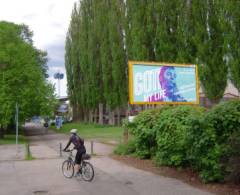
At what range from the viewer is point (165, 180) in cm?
1102

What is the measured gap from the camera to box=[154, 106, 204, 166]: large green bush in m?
11.9

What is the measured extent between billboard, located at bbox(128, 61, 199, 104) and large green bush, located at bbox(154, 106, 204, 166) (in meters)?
4.81

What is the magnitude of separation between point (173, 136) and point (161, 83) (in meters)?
6.45

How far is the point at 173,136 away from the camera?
12.2 meters

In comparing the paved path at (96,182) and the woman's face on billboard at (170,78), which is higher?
the woman's face on billboard at (170,78)

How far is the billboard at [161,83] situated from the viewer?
17.9m

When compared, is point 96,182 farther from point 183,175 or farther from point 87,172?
point 183,175

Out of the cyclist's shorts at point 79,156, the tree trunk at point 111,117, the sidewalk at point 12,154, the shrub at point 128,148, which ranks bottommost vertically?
the sidewalk at point 12,154

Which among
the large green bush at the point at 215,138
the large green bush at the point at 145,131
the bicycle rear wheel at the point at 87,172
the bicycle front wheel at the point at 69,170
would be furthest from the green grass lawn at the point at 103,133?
the large green bush at the point at 215,138

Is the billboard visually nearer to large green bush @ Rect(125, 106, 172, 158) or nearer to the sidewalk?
large green bush @ Rect(125, 106, 172, 158)

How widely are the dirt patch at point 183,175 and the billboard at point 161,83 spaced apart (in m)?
3.20

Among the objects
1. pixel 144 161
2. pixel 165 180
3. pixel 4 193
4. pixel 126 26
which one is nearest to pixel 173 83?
pixel 144 161

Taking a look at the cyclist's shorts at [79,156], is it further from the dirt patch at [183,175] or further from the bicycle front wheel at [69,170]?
the dirt patch at [183,175]

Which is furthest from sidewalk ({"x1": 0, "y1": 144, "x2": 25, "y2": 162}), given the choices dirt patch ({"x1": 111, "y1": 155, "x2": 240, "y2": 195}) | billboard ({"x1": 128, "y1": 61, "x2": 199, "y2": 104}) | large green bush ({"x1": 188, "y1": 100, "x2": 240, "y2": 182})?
large green bush ({"x1": 188, "y1": 100, "x2": 240, "y2": 182})
